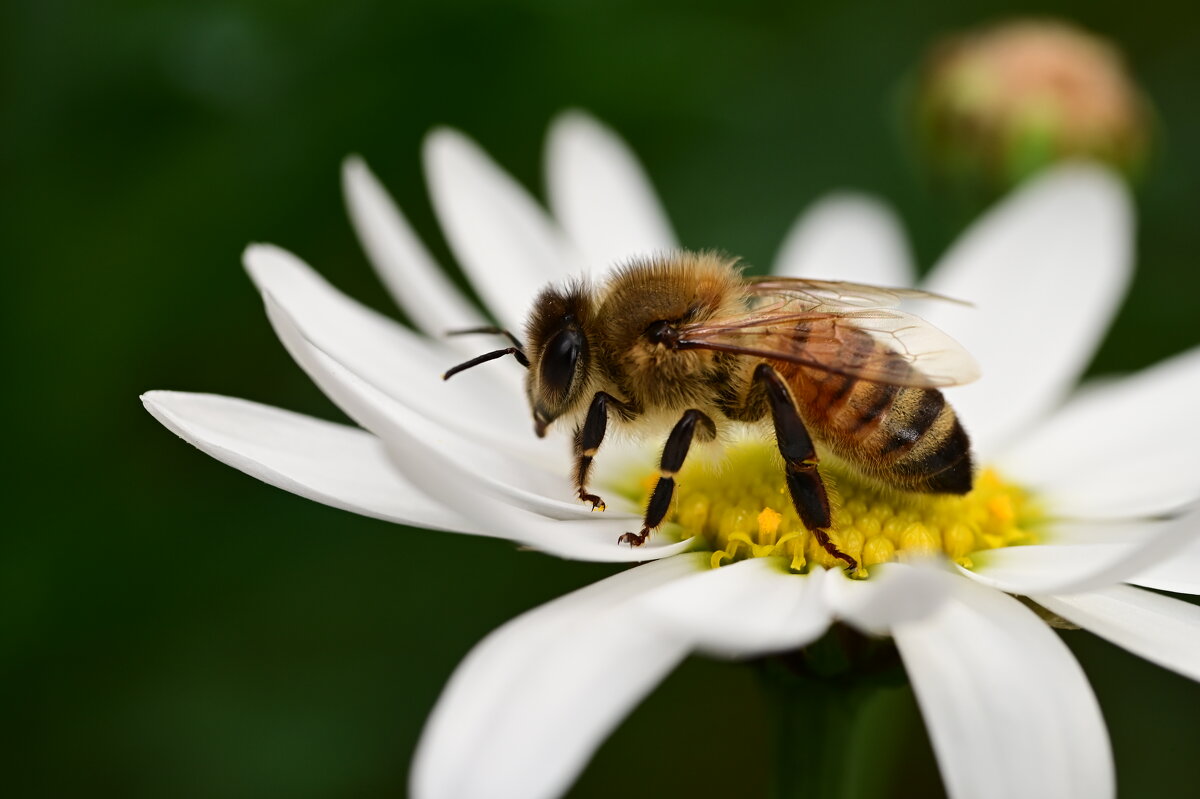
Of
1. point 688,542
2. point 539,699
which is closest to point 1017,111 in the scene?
point 688,542

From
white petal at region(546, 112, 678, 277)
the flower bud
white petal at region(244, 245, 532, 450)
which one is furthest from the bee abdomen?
the flower bud

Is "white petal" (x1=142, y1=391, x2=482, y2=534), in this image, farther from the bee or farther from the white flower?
the bee

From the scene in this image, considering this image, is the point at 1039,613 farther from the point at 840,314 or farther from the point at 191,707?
the point at 191,707

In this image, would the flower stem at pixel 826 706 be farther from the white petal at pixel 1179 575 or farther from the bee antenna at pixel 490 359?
the bee antenna at pixel 490 359

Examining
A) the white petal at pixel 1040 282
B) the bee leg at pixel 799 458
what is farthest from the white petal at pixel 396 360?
the white petal at pixel 1040 282

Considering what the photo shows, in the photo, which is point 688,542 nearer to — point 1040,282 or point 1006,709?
point 1006,709

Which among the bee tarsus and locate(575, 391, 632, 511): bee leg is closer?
the bee tarsus

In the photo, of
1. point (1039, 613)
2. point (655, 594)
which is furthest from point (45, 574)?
point (1039, 613)
